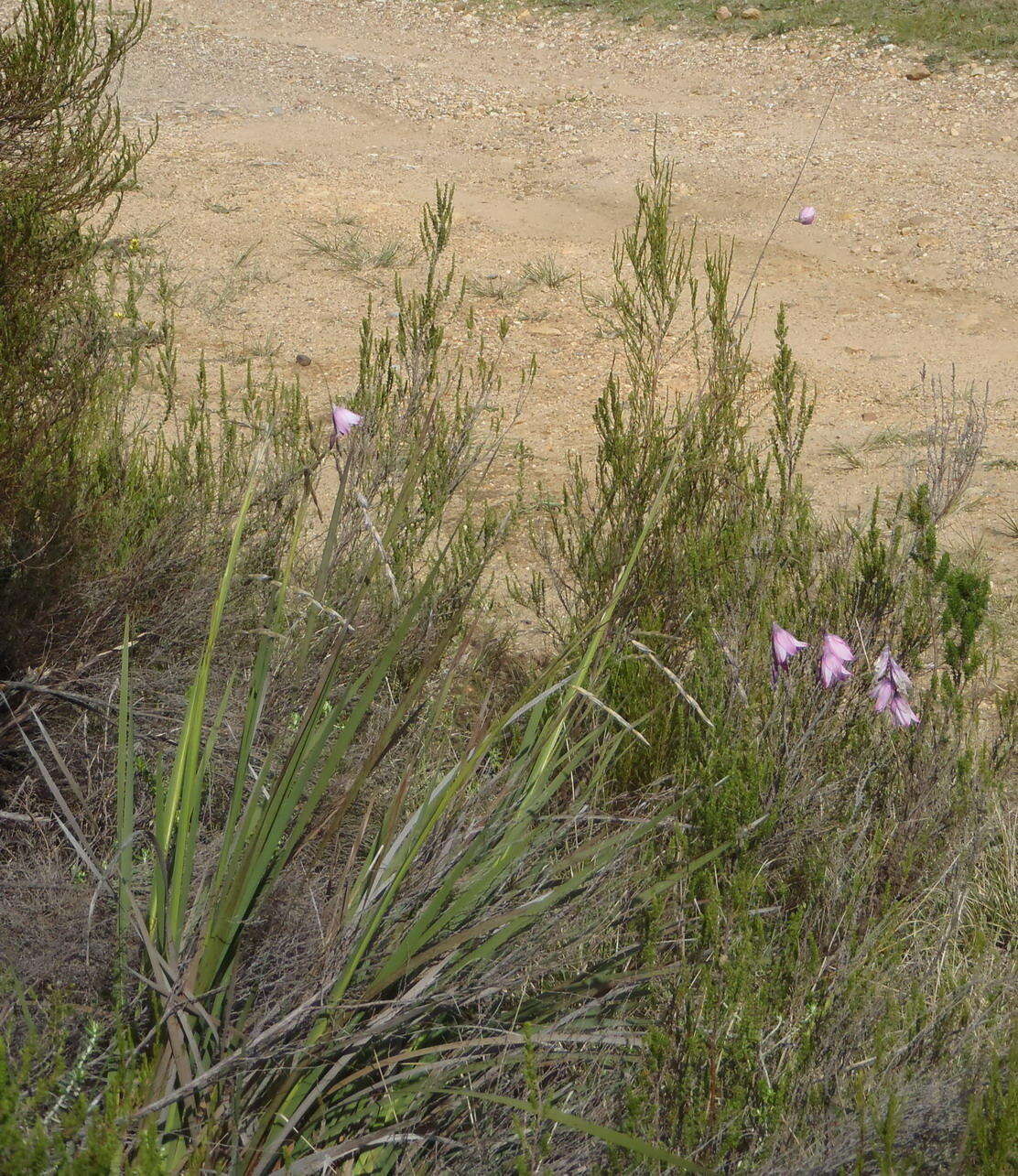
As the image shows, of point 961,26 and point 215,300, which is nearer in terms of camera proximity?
point 215,300

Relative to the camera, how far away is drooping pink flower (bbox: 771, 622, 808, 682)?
2.56m

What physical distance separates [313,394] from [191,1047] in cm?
435

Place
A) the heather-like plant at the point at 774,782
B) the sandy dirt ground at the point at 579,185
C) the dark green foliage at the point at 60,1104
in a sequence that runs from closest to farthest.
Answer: the dark green foliage at the point at 60,1104 < the heather-like plant at the point at 774,782 < the sandy dirt ground at the point at 579,185

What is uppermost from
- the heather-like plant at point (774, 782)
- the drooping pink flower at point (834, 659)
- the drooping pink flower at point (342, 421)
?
the drooping pink flower at point (342, 421)

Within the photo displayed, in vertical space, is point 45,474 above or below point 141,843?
above

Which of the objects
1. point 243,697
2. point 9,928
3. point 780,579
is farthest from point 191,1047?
point 780,579

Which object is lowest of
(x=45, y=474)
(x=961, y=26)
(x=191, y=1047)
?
(x=191, y=1047)

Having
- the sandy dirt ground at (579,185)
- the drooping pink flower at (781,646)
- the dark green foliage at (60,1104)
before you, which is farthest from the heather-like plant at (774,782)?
the sandy dirt ground at (579,185)

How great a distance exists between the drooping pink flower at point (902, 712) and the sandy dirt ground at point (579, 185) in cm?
191

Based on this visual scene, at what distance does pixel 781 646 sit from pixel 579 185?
20.8 feet

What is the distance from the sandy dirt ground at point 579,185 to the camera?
19.5 feet

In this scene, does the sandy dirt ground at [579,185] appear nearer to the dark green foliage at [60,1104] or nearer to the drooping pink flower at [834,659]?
the drooping pink flower at [834,659]

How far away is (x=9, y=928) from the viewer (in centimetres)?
197

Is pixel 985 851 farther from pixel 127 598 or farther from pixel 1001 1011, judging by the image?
pixel 127 598
